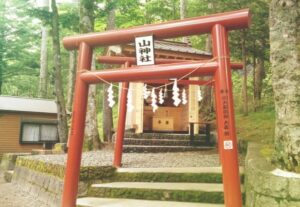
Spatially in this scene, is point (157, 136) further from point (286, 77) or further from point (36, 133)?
point (36, 133)

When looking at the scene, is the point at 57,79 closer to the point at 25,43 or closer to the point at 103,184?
the point at 103,184

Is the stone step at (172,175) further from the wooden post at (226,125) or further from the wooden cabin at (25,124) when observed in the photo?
the wooden cabin at (25,124)

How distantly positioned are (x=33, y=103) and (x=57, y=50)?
20.2 feet

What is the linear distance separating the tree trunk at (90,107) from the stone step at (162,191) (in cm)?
493

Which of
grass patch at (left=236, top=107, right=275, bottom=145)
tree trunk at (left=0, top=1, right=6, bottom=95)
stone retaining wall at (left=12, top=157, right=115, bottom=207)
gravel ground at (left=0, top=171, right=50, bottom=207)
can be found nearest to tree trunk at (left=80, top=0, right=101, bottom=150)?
stone retaining wall at (left=12, top=157, right=115, bottom=207)

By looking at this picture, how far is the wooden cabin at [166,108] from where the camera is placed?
1138 cm

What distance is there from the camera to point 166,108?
44.5 ft

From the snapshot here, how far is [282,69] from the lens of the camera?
13.1 feet

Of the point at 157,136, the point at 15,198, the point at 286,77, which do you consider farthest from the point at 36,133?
the point at 286,77

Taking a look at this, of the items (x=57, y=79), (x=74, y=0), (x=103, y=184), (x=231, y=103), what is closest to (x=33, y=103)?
(x=57, y=79)

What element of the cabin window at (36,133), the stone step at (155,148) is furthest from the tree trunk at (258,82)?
the cabin window at (36,133)

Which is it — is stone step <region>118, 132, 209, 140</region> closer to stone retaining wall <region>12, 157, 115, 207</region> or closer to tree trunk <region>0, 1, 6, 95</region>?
stone retaining wall <region>12, 157, 115, 207</region>

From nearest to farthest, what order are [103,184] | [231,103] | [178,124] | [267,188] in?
1. [267,188]
2. [231,103]
3. [103,184]
4. [178,124]

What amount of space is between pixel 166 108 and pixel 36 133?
373 inches
